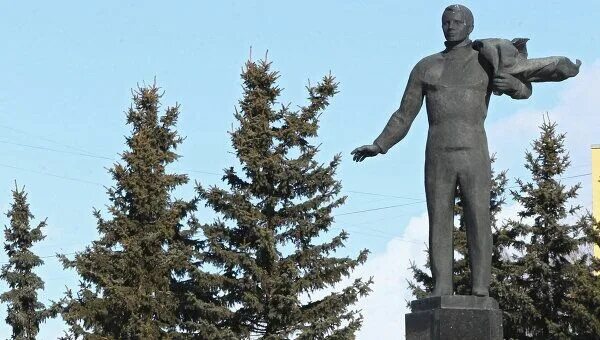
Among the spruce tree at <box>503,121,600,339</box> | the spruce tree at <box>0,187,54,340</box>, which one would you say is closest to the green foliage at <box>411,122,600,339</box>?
the spruce tree at <box>503,121,600,339</box>

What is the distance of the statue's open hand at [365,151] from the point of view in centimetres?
1120

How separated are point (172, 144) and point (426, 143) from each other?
20.5 metres

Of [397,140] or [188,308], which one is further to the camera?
[188,308]

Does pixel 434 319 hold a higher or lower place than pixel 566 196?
lower

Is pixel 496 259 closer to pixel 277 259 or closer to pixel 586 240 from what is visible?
pixel 586 240

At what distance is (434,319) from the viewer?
34.1 feet

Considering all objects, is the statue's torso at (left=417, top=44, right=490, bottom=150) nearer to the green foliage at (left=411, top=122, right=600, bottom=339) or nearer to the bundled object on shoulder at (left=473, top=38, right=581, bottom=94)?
the bundled object on shoulder at (left=473, top=38, right=581, bottom=94)

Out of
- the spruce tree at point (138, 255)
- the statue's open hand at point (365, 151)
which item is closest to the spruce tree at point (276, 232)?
the spruce tree at point (138, 255)

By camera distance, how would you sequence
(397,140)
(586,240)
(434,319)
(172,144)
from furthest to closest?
(172,144), (586,240), (397,140), (434,319)

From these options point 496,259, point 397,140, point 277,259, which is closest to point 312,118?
point 277,259

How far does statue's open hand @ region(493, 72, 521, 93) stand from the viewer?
35.4 ft

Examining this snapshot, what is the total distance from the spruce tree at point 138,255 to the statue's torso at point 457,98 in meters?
16.5

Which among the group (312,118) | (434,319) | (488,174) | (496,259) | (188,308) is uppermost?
(312,118)

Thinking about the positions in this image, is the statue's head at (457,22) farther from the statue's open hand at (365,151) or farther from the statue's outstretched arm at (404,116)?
the statue's open hand at (365,151)
